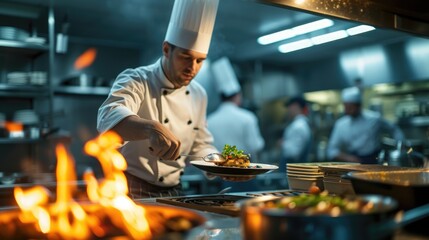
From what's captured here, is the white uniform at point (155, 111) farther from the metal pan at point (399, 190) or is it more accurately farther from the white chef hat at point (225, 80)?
the white chef hat at point (225, 80)

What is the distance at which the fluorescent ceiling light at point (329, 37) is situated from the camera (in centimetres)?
588

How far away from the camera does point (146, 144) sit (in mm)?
2424

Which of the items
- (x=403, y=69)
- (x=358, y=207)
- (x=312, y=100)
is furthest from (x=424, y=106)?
(x=358, y=207)

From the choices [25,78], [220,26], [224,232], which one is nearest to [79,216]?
[224,232]

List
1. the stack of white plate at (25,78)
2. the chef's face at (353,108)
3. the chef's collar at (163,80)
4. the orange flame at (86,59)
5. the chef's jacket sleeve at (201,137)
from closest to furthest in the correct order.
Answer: the chef's collar at (163,80) → the chef's jacket sleeve at (201,137) → the stack of white plate at (25,78) → the chef's face at (353,108) → the orange flame at (86,59)

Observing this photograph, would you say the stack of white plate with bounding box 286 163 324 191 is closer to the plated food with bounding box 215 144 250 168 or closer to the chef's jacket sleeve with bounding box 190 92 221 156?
the plated food with bounding box 215 144 250 168

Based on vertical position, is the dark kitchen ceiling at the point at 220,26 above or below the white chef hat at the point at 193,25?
above

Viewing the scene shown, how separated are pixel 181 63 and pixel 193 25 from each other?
0.68ft

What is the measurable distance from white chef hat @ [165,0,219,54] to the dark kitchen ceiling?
211cm

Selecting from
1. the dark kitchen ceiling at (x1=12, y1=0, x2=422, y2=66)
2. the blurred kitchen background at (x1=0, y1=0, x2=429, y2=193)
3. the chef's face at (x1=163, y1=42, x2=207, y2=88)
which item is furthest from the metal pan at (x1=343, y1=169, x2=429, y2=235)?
the blurred kitchen background at (x1=0, y1=0, x2=429, y2=193)

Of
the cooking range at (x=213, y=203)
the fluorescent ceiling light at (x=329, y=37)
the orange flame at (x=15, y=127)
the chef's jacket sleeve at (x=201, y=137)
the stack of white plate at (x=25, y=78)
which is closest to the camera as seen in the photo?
the cooking range at (x=213, y=203)

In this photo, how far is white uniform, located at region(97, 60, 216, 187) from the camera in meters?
2.33

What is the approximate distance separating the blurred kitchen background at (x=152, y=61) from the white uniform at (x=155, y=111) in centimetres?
258

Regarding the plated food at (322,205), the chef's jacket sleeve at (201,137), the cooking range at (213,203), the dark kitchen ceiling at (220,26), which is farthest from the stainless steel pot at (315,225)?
the dark kitchen ceiling at (220,26)
